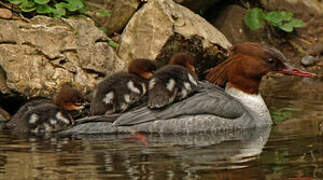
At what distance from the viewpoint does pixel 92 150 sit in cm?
649

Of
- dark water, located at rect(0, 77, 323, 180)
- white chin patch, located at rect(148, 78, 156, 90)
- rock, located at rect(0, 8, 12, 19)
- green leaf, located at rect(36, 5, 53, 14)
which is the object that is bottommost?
dark water, located at rect(0, 77, 323, 180)

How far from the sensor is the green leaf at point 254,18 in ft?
41.1

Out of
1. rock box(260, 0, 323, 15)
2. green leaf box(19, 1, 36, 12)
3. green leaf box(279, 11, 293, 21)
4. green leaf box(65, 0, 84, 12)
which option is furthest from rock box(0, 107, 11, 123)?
rock box(260, 0, 323, 15)

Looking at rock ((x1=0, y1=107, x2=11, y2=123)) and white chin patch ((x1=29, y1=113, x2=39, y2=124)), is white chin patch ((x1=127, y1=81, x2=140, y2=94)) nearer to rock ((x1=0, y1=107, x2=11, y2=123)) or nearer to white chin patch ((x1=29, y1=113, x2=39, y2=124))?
white chin patch ((x1=29, y1=113, x2=39, y2=124))

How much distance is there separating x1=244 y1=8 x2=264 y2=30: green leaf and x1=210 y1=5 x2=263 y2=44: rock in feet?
0.93

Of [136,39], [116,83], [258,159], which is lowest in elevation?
[258,159]

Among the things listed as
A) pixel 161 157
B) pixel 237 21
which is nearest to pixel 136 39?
pixel 237 21

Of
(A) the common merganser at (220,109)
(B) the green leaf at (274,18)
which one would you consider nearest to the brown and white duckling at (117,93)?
(A) the common merganser at (220,109)

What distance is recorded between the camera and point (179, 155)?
6137 millimetres

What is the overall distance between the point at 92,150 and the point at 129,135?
0.98m

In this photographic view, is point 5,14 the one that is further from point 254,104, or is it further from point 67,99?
point 254,104

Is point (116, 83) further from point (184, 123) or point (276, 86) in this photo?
point (276, 86)

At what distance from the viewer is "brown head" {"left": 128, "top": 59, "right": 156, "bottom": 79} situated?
26.8 ft

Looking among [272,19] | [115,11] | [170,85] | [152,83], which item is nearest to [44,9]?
[115,11]
